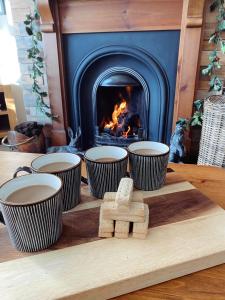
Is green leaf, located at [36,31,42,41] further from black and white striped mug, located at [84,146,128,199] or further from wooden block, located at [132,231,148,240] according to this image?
wooden block, located at [132,231,148,240]

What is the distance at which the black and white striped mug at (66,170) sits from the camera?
49 cm

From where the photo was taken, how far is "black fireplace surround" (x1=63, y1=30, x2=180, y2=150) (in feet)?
5.32

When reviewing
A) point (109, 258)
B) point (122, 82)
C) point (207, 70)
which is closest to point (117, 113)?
point (122, 82)

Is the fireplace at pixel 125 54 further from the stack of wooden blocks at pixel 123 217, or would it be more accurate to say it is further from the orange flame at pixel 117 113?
the stack of wooden blocks at pixel 123 217

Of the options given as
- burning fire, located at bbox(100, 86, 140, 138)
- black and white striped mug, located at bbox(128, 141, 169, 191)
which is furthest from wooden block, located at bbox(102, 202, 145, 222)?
burning fire, located at bbox(100, 86, 140, 138)

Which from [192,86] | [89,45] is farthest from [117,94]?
[192,86]

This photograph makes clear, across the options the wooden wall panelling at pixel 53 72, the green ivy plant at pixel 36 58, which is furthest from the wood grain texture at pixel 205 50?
the green ivy plant at pixel 36 58

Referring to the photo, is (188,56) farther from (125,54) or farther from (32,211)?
(32,211)

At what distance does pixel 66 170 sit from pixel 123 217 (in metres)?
0.14

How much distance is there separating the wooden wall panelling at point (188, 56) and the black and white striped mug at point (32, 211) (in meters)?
1.29

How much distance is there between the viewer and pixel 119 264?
1.29 feet

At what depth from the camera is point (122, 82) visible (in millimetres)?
1759

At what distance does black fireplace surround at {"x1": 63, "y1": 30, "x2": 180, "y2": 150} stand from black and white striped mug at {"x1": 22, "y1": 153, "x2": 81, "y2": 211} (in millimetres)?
1246

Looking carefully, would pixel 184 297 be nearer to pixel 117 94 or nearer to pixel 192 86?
pixel 192 86
